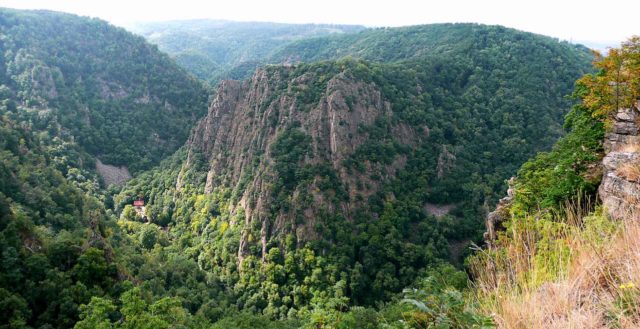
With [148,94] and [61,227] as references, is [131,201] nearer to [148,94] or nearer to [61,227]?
A: [61,227]

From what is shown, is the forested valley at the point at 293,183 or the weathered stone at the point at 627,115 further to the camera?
the forested valley at the point at 293,183

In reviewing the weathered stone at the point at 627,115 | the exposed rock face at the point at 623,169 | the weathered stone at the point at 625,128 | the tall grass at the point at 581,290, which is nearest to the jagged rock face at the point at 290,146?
the weathered stone at the point at 627,115

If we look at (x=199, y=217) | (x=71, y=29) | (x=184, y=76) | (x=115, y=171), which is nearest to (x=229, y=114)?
(x=199, y=217)

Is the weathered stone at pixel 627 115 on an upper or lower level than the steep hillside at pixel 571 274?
upper

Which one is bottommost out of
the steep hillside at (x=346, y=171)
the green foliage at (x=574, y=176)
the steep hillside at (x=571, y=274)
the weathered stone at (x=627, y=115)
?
the steep hillside at (x=346, y=171)

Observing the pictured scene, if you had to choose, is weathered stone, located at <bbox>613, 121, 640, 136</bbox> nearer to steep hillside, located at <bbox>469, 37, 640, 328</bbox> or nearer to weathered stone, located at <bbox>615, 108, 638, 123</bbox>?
weathered stone, located at <bbox>615, 108, 638, 123</bbox>

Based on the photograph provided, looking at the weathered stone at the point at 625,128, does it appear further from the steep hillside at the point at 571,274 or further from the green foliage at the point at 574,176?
the steep hillside at the point at 571,274
